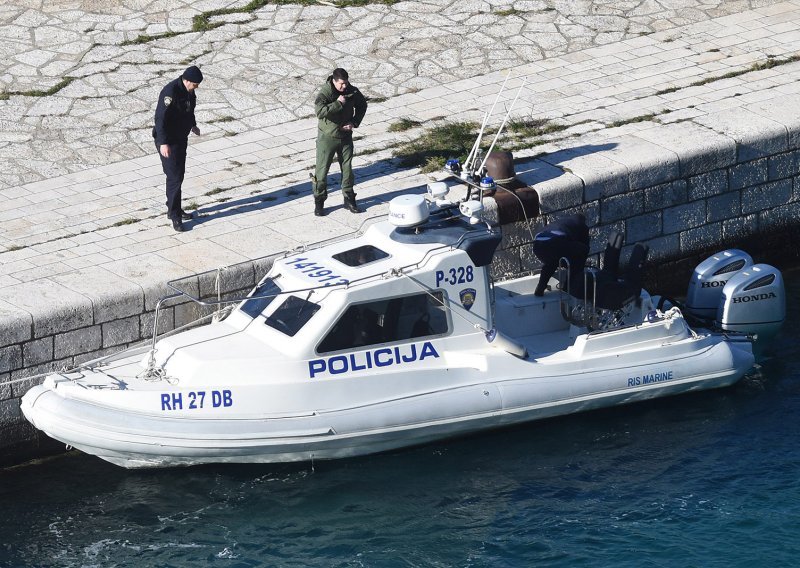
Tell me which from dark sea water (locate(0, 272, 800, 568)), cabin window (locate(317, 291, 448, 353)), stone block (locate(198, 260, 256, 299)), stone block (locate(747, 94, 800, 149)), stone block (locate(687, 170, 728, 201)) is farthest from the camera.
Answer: stone block (locate(747, 94, 800, 149))

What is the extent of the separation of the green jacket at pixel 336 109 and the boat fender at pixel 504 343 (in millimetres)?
2456

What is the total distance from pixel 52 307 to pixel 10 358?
500 millimetres

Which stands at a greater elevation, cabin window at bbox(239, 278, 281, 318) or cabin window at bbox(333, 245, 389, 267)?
cabin window at bbox(333, 245, 389, 267)

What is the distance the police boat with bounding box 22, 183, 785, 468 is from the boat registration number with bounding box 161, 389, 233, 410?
0.01m

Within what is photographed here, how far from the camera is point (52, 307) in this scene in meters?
11.0

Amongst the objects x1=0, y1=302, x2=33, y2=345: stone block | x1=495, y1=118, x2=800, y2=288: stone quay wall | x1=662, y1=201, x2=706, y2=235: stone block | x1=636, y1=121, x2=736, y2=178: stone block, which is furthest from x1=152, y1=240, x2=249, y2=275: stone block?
x1=636, y1=121, x2=736, y2=178: stone block

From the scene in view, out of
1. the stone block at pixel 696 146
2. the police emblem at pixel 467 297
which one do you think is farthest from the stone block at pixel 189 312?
the stone block at pixel 696 146

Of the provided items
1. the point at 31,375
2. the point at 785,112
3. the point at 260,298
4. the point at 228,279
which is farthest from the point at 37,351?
the point at 785,112

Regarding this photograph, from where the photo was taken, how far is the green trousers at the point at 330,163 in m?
12.5

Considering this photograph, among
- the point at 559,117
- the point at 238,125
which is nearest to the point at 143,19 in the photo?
the point at 238,125

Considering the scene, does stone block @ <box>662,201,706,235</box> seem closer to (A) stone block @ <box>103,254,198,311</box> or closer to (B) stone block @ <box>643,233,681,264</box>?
(B) stone block @ <box>643,233,681,264</box>

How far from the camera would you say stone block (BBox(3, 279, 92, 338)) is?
10992 millimetres

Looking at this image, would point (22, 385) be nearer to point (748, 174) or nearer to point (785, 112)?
point (748, 174)

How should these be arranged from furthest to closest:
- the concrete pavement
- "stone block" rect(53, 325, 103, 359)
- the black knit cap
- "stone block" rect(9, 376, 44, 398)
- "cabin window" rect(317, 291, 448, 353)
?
the concrete pavement
the black knit cap
"stone block" rect(53, 325, 103, 359)
"stone block" rect(9, 376, 44, 398)
"cabin window" rect(317, 291, 448, 353)
